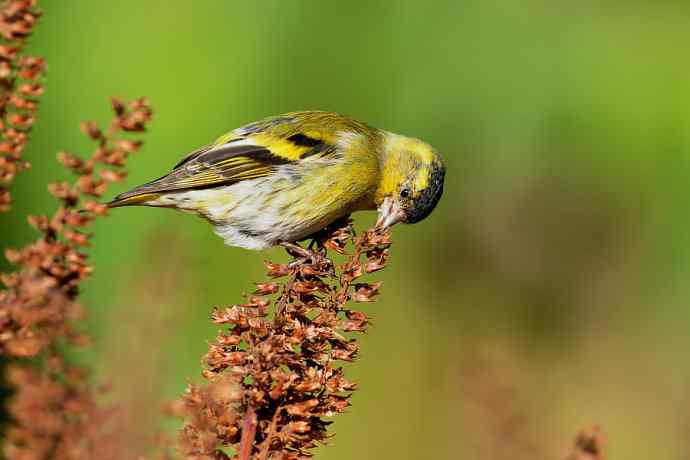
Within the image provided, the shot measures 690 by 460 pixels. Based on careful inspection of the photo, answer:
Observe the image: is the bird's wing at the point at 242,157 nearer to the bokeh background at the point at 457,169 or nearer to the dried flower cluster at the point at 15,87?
the bokeh background at the point at 457,169

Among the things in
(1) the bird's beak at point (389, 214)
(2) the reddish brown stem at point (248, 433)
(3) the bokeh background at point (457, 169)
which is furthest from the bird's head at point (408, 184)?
(2) the reddish brown stem at point (248, 433)

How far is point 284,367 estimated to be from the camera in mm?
1494

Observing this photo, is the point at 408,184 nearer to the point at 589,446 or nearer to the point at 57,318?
the point at 589,446

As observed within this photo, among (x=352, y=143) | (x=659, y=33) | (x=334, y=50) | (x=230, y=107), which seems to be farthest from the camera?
(x=659, y=33)

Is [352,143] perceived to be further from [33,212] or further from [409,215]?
[33,212]

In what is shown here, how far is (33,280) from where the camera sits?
3.43 feet

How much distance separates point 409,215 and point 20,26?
220 cm

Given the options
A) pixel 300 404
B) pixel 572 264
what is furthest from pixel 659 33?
pixel 300 404

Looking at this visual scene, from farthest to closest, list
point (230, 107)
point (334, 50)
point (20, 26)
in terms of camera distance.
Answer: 1. point (334, 50)
2. point (230, 107)
3. point (20, 26)

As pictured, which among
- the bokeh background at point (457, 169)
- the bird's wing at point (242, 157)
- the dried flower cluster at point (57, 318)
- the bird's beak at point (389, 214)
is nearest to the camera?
the dried flower cluster at point (57, 318)

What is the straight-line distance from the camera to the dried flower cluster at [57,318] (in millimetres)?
833

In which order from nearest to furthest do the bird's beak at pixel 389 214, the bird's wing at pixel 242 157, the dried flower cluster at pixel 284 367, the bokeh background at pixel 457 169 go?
the dried flower cluster at pixel 284 367 < the bird's wing at pixel 242 157 < the bird's beak at pixel 389 214 < the bokeh background at pixel 457 169

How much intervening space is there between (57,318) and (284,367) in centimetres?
68

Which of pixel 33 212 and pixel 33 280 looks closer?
pixel 33 280
